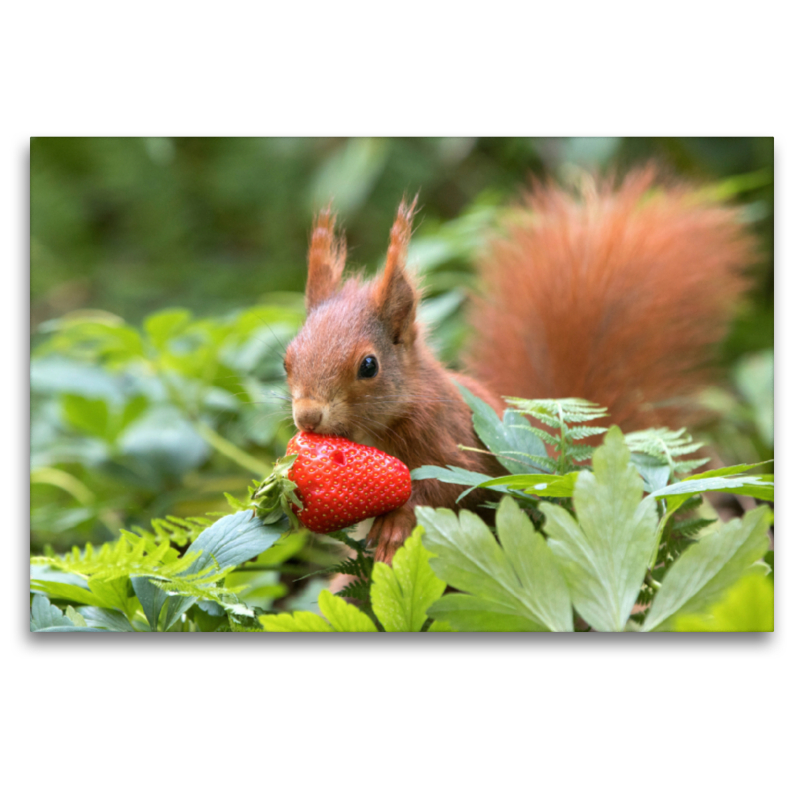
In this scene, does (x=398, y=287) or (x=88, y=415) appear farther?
(x=88, y=415)

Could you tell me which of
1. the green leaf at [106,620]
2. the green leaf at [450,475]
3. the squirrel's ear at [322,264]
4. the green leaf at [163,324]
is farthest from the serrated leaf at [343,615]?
the green leaf at [163,324]

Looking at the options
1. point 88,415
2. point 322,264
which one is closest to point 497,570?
point 322,264

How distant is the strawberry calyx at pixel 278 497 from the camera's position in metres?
0.85

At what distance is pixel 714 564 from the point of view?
0.83m

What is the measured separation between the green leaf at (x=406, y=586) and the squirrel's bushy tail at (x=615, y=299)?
44 centimetres

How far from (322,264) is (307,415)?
0.27 meters

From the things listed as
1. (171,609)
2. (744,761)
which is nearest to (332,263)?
(171,609)

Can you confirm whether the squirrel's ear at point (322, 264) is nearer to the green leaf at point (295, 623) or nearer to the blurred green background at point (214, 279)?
the blurred green background at point (214, 279)

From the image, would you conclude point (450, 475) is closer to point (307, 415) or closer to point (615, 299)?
point (307, 415)
